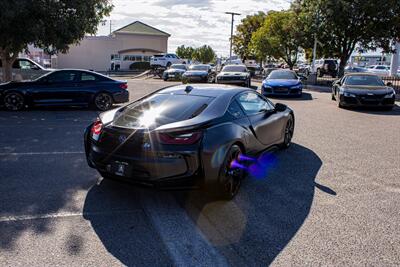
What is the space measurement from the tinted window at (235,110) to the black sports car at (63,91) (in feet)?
28.0

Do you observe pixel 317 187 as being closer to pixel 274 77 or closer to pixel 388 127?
pixel 388 127

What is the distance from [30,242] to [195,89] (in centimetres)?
314

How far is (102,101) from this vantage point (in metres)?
13.4

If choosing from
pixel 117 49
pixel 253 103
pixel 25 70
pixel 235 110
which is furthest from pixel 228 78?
pixel 117 49

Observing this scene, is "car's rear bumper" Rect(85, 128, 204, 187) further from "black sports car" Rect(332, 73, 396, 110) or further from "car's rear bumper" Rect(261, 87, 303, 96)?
"car's rear bumper" Rect(261, 87, 303, 96)

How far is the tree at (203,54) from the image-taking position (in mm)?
94875

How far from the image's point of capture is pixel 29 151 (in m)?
7.23

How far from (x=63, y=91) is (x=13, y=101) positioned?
1.58 meters

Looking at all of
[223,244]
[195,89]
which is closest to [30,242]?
[223,244]

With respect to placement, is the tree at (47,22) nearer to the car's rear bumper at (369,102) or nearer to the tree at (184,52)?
the car's rear bumper at (369,102)

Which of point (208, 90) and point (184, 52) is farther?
point (184, 52)

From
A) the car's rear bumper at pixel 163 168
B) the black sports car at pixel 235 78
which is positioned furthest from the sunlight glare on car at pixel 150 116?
the black sports car at pixel 235 78

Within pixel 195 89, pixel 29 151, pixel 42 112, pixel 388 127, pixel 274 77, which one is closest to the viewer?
pixel 195 89

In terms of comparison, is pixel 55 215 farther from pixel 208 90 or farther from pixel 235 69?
pixel 235 69
